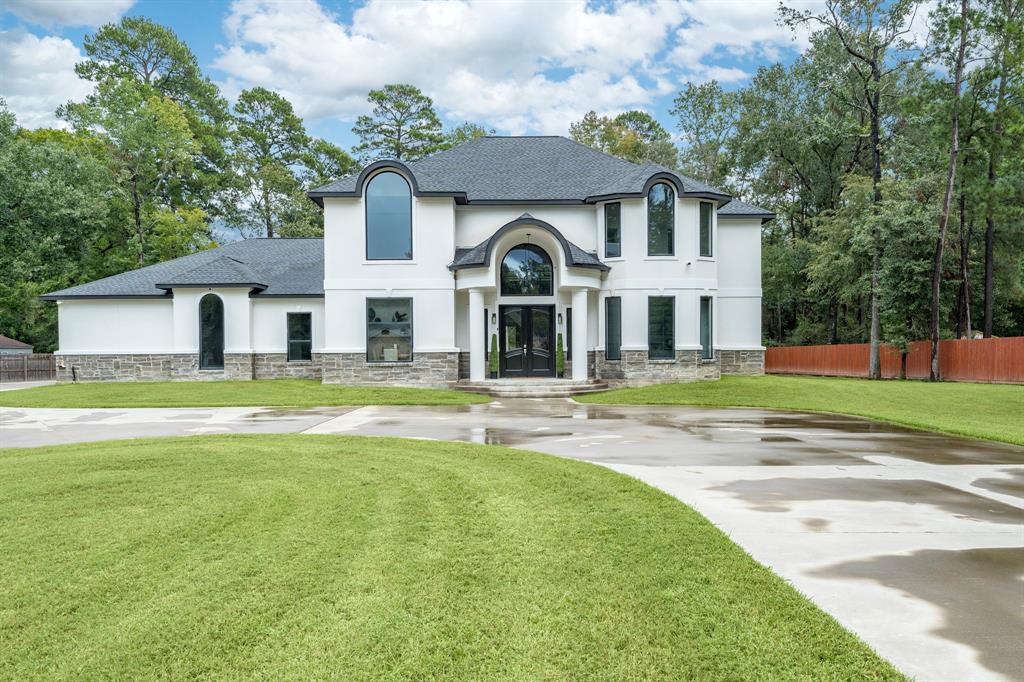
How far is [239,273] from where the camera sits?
24922 mm

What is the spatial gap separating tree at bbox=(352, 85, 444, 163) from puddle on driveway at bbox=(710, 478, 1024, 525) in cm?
4633

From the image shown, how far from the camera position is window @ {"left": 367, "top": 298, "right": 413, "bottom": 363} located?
72.4ft

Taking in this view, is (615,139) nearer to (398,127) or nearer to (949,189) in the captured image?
(398,127)

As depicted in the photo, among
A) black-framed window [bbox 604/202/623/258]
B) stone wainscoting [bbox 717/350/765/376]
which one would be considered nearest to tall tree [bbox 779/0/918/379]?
stone wainscoting [bbox 717/350/765/376]

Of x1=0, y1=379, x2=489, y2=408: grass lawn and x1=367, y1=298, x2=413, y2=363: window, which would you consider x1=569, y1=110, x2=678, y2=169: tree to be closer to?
x1=367, y1=298, x2=413, y2=363: window

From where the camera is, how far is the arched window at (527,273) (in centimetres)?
2305

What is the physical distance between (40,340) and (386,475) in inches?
1502

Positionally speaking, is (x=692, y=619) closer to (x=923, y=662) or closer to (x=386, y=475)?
(x=923, y=662)

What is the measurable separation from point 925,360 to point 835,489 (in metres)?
22.9

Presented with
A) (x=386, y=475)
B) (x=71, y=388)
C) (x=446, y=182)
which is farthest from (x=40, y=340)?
(x=386, y=475)

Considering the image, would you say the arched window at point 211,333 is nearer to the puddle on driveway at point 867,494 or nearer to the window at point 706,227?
the window at point 706,227

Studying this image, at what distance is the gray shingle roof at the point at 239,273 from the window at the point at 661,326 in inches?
512

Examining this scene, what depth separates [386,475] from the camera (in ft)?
24.7

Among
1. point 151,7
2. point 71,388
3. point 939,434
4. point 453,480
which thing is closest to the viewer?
point 453,480
